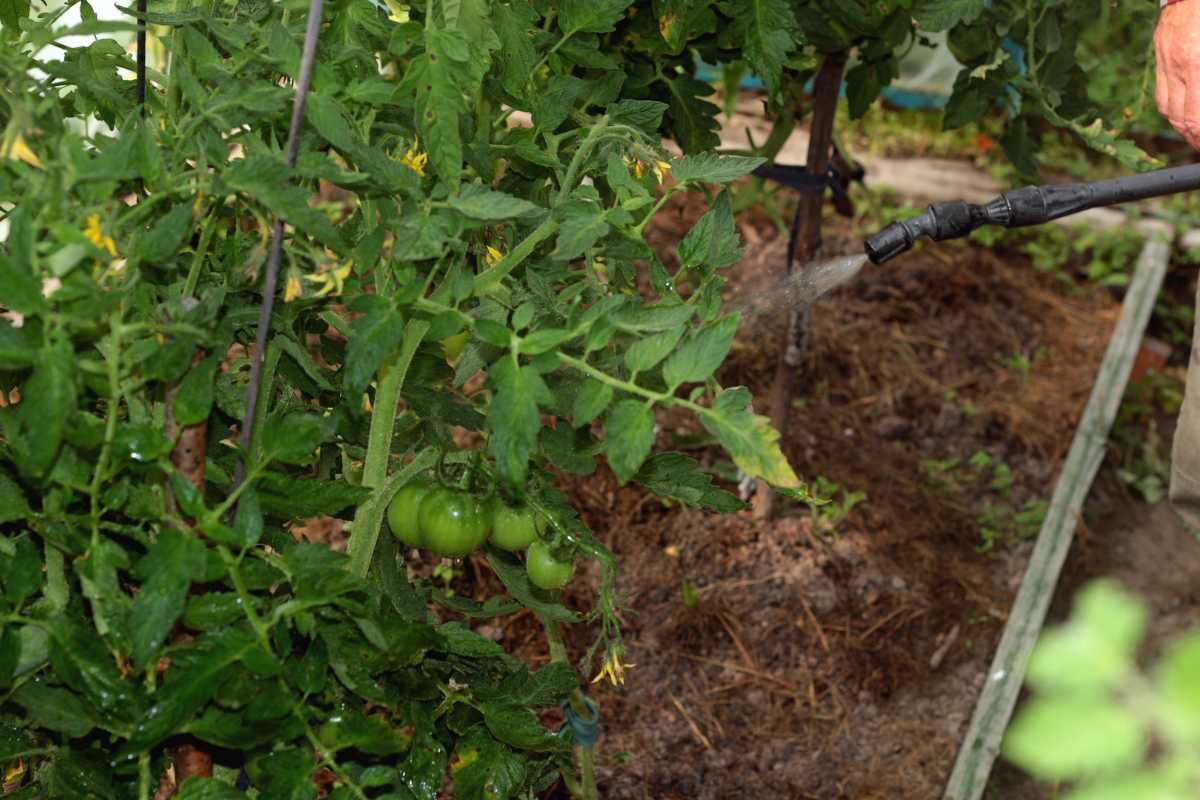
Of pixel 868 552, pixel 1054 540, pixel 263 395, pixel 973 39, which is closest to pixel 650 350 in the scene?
pixel 263 395

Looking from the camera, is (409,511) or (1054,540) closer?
(409,511)

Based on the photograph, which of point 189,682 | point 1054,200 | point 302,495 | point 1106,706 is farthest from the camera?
point 1054,200

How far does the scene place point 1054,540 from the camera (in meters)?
2.56

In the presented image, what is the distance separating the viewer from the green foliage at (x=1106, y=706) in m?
0.32

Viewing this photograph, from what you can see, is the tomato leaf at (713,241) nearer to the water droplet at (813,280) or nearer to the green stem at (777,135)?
the water droplet at (813,280)

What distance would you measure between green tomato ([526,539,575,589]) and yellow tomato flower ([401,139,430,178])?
40 cm

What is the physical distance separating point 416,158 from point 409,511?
0.36 m

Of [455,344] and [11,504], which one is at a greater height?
[11,504]

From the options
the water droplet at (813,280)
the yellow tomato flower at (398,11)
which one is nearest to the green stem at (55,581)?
the yellow tomato flower at (398,11)

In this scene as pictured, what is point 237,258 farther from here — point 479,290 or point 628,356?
point 628,356

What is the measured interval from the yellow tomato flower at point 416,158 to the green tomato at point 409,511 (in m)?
0.32

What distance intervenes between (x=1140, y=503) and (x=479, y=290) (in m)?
2.29

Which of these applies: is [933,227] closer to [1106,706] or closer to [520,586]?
[520,586]

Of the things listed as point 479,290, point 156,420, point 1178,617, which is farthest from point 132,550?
point 1178,617
